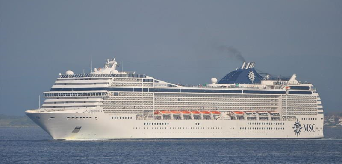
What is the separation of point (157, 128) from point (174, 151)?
14.5 meters

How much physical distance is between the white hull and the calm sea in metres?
1.09

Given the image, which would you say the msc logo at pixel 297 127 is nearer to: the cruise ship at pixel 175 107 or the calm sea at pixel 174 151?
the cruise ship at pixel 175 107

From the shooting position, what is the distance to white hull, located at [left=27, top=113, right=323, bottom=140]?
92812 mm

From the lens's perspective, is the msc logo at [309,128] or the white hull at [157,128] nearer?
the white hull at [157,128]

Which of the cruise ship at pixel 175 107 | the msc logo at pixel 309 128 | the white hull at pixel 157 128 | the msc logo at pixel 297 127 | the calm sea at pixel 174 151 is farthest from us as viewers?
the msc logo at pixel 309 128

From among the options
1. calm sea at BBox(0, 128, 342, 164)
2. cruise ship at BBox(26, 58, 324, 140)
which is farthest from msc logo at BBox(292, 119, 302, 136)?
calm sea at BBox(0, 128, 342, 164)

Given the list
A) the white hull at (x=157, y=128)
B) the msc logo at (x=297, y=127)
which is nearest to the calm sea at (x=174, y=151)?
the white hull at (x=157, y=128)

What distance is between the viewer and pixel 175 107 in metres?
102

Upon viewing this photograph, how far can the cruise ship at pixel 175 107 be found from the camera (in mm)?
94000

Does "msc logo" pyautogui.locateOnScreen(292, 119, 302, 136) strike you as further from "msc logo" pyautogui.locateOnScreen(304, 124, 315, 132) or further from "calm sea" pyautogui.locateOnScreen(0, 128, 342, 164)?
"calm sea" pyautogui.locateOnScreen(0, 128, 342, 164)

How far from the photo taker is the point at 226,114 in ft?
343

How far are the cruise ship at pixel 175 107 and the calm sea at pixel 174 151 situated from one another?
5.31 ft

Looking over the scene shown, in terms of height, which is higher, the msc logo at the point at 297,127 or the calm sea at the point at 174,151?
the msc logo at the point at 297,127

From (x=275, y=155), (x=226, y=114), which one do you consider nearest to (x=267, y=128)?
(x=226, y=114)
